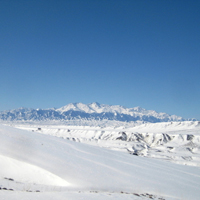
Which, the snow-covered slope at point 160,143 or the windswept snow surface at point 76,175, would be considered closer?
the windswept snow surface at point 76,175

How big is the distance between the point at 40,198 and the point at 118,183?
546cm

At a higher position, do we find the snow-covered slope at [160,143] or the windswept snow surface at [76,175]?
the windswept snow surface at [76,175]

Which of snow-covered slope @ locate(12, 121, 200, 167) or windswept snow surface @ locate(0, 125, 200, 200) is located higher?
windswept snow surface @ locate(0, 125, 200, 200)

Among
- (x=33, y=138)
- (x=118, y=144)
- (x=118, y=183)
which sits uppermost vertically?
(x=33, y=138)

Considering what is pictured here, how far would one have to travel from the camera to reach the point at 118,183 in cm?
1085

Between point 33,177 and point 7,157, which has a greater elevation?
point 7,157

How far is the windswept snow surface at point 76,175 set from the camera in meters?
9.05

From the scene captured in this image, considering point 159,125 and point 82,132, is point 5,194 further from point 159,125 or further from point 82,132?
point 159,125

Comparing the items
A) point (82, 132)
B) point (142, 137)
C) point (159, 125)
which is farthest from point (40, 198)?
point (159, 125)

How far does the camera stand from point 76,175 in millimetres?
10625

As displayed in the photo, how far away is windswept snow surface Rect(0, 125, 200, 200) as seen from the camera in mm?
9055

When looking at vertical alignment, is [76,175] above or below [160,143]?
above

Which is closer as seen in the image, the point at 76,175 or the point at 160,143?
the point at 76,175

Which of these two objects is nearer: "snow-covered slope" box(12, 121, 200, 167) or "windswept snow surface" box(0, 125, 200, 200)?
"windswept snow surface" box(0, 125, 200, 200)
